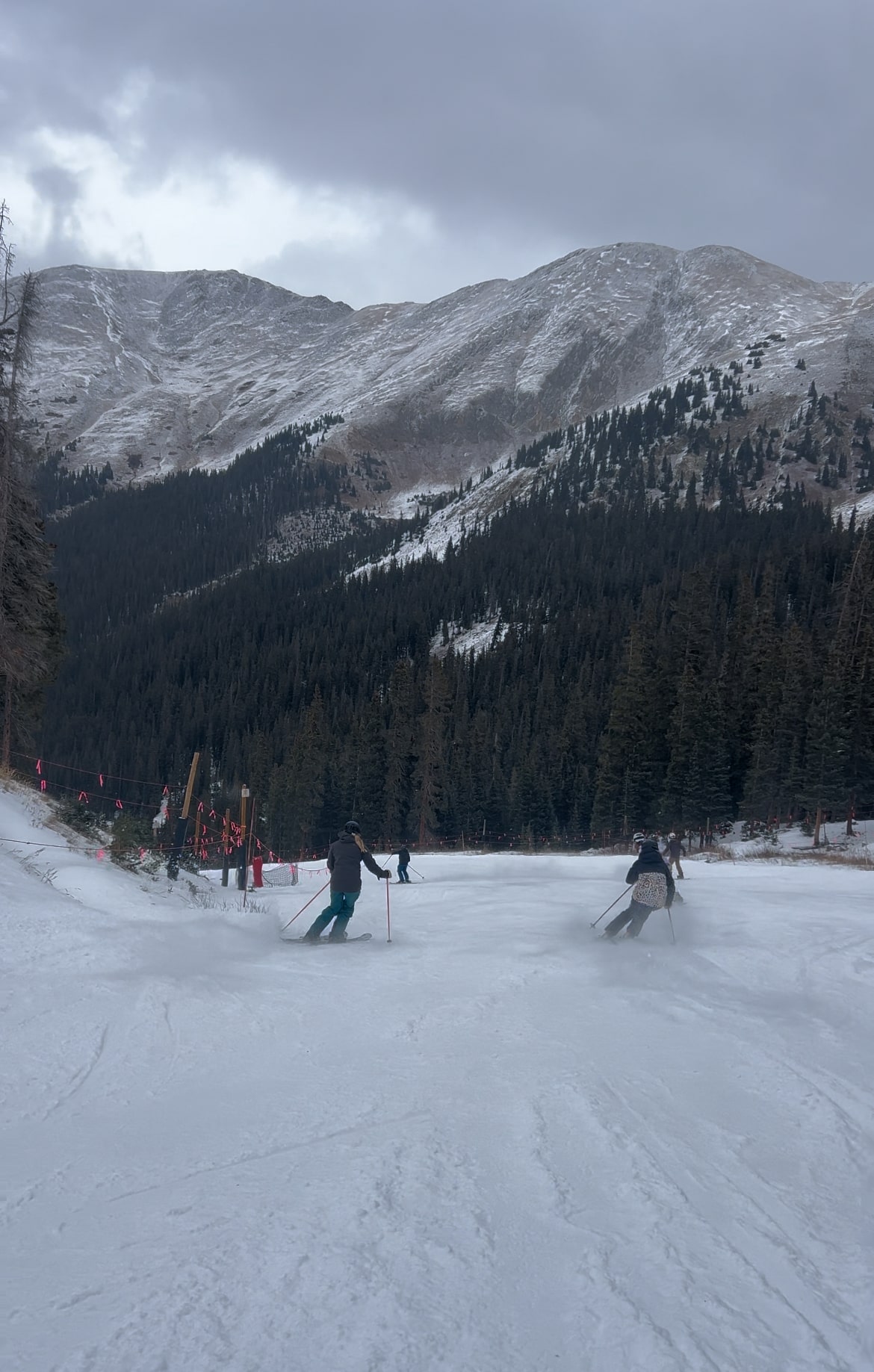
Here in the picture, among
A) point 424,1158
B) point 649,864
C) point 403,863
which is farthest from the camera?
point 403,863

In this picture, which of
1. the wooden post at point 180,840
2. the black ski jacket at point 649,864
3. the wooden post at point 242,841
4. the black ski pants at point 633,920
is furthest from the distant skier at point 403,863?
the black ski jacket at point 649,864

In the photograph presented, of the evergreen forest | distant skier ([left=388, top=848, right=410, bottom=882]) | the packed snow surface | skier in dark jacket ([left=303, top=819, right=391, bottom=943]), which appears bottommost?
distant skier ([left=388, top=848, right=410, bottom=882])

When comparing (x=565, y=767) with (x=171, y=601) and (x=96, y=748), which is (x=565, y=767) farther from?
(x=171, y=601)

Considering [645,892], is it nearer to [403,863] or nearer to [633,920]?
[633,920]

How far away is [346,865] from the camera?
39.9ft

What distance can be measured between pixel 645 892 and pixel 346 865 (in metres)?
4.49

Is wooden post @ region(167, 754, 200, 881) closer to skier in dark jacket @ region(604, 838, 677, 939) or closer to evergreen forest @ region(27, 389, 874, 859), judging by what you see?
evergreen forest @ region(27, 389, 874, 859)

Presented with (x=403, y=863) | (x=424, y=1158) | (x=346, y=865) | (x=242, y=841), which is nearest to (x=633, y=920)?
(x=346, y=865)

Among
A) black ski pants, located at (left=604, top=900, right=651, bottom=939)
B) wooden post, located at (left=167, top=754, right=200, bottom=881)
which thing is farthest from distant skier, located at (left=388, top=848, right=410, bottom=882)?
black ski pants, located at (left=604, top=900, right=651, bottom=939)

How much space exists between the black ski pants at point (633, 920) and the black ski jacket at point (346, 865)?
12.0 feet

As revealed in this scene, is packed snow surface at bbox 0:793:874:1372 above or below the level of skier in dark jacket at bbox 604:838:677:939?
below

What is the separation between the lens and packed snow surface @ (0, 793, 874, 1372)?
3.41 m

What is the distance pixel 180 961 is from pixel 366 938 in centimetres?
348

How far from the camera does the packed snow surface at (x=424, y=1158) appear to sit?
341 cm
